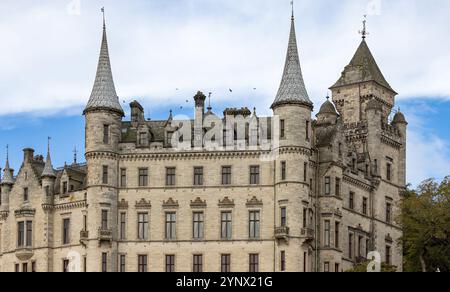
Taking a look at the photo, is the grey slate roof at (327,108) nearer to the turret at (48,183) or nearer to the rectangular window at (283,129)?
the rectangular window at (283,129)

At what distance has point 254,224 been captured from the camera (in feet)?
302

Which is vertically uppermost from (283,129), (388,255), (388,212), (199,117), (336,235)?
(199,117)

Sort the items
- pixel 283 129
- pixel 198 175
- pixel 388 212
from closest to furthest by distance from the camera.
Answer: pixel 283 129 < pixel 198 175 < pixel 388 212

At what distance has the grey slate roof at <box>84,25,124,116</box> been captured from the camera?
3725 inches

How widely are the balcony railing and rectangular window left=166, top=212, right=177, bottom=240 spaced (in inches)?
317

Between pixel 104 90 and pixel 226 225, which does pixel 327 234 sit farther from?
pixel 104 90

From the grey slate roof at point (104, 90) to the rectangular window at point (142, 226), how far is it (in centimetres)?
845

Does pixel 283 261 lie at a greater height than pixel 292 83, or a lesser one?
lesser

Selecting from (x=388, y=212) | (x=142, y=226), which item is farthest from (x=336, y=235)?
(x=142, y=226)

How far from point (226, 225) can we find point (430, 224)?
16.7 m

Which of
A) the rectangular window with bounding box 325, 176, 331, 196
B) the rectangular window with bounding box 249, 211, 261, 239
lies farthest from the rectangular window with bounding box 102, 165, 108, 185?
the rectangular window with bounding box 325, 176, 331, 196

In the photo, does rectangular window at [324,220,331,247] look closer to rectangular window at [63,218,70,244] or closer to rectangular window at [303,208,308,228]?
rectangular window at [303,208,308,228]

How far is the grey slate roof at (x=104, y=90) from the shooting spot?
9462cm
